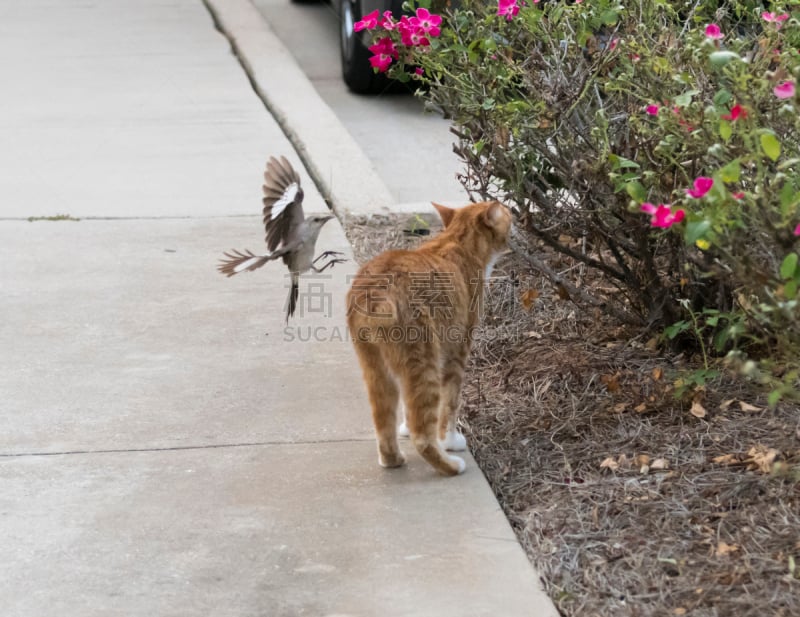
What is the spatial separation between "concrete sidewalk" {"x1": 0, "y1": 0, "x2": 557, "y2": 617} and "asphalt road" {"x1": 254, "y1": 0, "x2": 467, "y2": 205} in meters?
0.86

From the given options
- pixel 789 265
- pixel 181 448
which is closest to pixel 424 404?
pixel 181 448

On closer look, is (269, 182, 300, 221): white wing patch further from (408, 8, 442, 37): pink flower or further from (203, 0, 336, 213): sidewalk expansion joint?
(203, 0, 336, 213): sidewalk expansion joint

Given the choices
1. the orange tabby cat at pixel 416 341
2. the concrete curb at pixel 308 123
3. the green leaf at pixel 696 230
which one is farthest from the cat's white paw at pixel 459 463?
the concrete curb at pixel 308 123

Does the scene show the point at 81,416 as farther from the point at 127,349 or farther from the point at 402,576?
the point at 402,576

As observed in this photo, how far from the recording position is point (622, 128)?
15.5ft

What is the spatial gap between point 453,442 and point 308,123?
469cm

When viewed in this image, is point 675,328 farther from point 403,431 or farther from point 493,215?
point 403,431

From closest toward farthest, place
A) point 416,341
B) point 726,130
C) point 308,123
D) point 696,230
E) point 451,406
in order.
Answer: point 696,230, point 726,130, point 416,341, point 451,406, point 308,123

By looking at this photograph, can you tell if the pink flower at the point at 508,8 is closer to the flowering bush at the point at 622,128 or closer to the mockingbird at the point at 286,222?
the flowering bush at the point at 622,128

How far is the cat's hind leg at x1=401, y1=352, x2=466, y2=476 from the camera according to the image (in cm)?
400

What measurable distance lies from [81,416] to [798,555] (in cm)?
280

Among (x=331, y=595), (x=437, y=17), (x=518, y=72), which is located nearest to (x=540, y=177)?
(x=518, y=72)

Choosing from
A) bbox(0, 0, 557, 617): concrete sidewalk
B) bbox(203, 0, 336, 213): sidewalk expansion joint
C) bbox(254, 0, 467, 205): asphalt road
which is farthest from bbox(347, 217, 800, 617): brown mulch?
bbox(254, 0, 467, 205): asphalt road

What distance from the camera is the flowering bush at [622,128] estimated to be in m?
3.89
